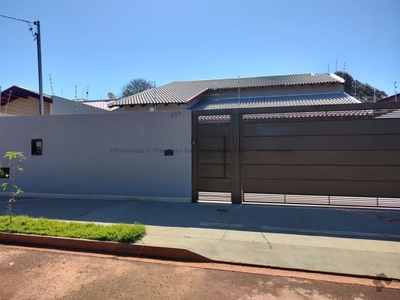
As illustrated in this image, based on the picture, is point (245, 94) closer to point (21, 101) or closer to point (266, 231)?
point (21, 101)

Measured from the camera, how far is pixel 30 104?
1535cm

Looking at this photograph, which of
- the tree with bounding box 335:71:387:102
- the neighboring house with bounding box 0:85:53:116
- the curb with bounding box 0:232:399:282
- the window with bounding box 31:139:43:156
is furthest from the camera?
the tree with bounding box 335:71:387:102

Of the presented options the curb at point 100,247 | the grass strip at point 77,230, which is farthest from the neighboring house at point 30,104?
the curb at point 100,247

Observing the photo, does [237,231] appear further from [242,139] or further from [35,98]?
[35,98]

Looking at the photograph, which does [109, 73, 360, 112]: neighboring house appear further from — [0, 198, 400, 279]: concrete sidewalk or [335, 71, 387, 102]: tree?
[0, 198, 400, 279]: concrete sidewalk

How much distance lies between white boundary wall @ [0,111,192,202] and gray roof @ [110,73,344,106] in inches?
356

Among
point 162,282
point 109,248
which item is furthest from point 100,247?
point 162,282

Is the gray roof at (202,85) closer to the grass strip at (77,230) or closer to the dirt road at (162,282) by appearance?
the grass strip at (77,230)

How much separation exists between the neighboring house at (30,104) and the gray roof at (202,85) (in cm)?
406

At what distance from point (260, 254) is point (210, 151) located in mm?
4090

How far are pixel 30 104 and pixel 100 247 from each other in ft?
48.4

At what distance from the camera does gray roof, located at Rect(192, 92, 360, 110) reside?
16.9 metres

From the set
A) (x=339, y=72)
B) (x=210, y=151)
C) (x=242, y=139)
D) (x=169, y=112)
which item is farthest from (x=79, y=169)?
(x=339, y=72)

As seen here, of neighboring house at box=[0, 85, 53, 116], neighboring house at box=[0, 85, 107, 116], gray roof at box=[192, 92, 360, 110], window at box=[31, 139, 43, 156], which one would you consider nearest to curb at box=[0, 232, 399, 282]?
window at box=[31, 139, 43, 156]
